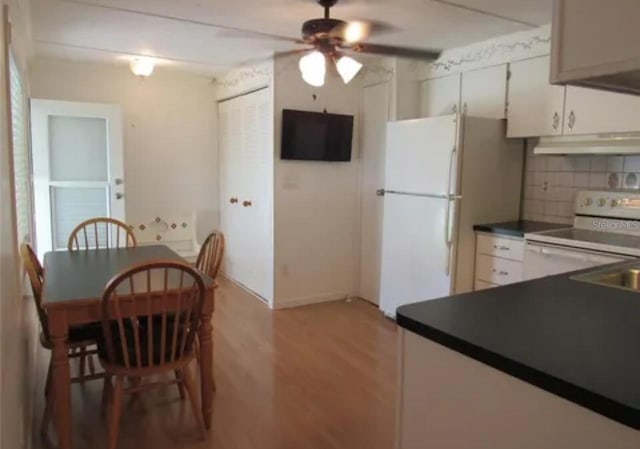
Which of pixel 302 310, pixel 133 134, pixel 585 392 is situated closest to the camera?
pixel 585 392

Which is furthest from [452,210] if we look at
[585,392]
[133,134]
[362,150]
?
[133,134]

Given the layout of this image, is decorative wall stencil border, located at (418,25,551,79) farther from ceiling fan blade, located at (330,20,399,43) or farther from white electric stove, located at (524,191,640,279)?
white electric stove, located at (524,191,640,279)

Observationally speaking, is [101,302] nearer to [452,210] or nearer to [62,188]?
[452,210]

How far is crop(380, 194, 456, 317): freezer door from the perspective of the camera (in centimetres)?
347

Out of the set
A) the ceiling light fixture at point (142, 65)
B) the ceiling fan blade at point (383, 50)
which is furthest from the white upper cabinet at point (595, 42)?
the ceiling light fixture at point (142, 65)

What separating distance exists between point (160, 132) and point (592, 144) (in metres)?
4.18

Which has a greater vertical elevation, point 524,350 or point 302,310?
point 524,350

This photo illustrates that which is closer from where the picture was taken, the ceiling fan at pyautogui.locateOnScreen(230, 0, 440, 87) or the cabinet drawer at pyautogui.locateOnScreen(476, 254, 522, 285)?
the ceiling fan at pyautogui.locateOnScreen(230, 0, 440, 87)

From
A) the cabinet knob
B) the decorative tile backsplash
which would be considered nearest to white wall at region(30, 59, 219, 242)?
the decorative tile backsplash

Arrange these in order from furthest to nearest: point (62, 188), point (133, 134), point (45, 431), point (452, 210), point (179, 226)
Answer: point (179, 226), point (133, 134), point (62, 188), point (452, 210), point (45, 431)

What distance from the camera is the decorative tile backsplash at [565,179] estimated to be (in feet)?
10.1

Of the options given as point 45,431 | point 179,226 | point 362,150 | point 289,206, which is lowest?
point 45,431

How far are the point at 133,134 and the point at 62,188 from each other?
0.94 metres

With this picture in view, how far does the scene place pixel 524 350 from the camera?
1068 mm
